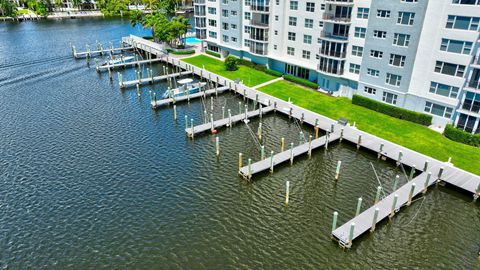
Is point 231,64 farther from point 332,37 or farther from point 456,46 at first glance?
point 456,46

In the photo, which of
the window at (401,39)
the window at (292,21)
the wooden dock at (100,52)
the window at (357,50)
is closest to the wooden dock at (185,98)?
the window at (292,21)

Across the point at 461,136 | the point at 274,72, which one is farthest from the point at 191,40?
the point at 461,136

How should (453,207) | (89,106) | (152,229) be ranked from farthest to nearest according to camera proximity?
1. (89,106)
2. (453,207)
3. (152,229)

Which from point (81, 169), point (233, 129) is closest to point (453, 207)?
point (233, 129)

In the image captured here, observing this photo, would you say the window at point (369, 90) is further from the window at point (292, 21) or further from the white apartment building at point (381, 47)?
the window at point (292, 21)

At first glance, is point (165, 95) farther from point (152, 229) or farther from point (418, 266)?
point (418, 266)

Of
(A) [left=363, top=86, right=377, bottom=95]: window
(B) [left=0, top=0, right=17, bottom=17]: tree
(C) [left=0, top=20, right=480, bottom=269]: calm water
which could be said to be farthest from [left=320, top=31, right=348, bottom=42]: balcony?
(B) [left=0, top=0, right=17, bottom=17]: tree

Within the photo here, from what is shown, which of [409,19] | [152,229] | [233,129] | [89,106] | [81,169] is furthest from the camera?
[89,106]
